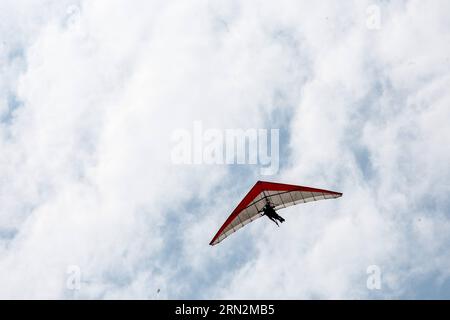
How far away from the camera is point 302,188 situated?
1195 inches

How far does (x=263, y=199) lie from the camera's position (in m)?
31.6

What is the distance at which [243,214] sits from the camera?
31.8 meters

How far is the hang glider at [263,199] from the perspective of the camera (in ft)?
99.3

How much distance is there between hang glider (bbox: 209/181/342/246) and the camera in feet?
99.3
